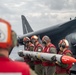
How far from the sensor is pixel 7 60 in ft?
6.16

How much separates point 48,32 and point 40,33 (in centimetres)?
103

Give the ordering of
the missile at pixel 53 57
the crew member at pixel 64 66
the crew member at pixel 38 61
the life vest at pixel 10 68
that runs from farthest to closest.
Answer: the crew member at pixel 38 61 < the missile at pixel 53 57 < the crew member at pixel 64 66 < the life vest at pixel 10 68

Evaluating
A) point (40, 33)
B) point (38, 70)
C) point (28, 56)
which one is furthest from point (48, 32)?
point (38, 70)

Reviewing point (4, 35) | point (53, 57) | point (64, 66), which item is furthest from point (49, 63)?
point (4, 35)

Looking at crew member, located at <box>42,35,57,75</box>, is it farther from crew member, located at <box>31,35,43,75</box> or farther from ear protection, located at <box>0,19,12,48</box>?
ear protection, located at <box>0,19,12,48</box>

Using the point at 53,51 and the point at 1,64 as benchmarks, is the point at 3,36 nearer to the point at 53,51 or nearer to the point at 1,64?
the point at 1,64

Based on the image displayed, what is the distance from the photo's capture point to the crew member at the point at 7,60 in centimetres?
187

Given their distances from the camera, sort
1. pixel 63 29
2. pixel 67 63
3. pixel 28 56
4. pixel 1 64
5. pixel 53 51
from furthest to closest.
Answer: pixel 63 29, pixel 28 56, pixel 53 51, pixel 67 63, pixel 1 64

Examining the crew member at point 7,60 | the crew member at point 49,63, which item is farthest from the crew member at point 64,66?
the crew member at point 7,60

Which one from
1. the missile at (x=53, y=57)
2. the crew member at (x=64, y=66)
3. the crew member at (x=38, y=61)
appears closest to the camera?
the crew member at (x=64, y=66)

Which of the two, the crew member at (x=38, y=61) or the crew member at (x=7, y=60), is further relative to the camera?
the crew member at (x=38, y=61)

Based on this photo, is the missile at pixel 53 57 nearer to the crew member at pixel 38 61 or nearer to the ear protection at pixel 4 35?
the crew member at pixel 38 61

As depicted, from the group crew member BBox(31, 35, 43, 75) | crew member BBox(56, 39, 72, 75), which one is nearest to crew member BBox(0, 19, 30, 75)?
crew member BBox(56, 39, 72, 75)

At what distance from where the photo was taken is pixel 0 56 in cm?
188
